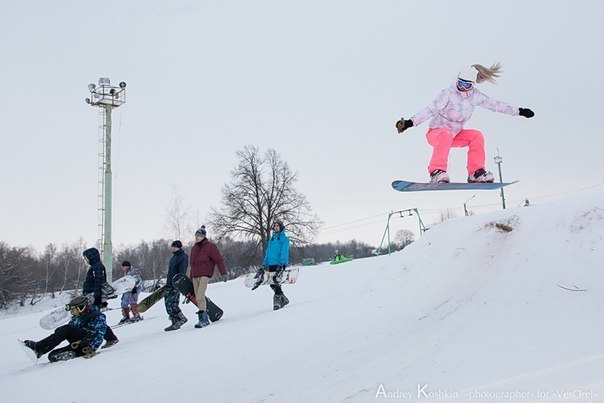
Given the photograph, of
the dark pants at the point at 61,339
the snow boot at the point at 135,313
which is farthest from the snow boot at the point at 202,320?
the snow boot at the point at 135,313

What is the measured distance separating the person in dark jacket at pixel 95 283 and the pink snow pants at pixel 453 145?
537 cm

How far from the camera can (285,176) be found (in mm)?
37031

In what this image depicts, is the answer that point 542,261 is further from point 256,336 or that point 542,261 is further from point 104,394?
point 104,394

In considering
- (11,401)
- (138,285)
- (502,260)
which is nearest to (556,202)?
(502,260)

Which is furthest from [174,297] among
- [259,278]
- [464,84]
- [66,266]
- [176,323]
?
[66,266]

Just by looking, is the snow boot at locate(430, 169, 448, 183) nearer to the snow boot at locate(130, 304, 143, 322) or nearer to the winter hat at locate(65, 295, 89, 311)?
the winter hat at locate(65, 295, 89, 311)

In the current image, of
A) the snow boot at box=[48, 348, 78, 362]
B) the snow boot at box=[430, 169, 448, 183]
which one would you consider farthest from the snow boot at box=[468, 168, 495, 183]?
the snow boot at box=[48, 348, 78, 362]

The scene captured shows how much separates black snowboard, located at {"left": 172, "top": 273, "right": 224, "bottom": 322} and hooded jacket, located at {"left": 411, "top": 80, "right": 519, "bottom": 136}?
516 cm

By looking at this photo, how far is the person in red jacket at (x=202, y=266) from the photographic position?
8.17 meters

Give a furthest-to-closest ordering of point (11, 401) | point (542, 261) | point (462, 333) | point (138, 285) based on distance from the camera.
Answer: point (138, 285) < point (542, 261) < point (11, 401) < point (462, 333)

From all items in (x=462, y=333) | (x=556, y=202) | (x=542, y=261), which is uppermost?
(x=556, y=202)

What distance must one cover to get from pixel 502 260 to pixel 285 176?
1239 inches

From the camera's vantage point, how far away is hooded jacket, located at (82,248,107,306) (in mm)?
7008

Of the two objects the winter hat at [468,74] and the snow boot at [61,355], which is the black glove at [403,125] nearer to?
the winter hat at [468,74]
